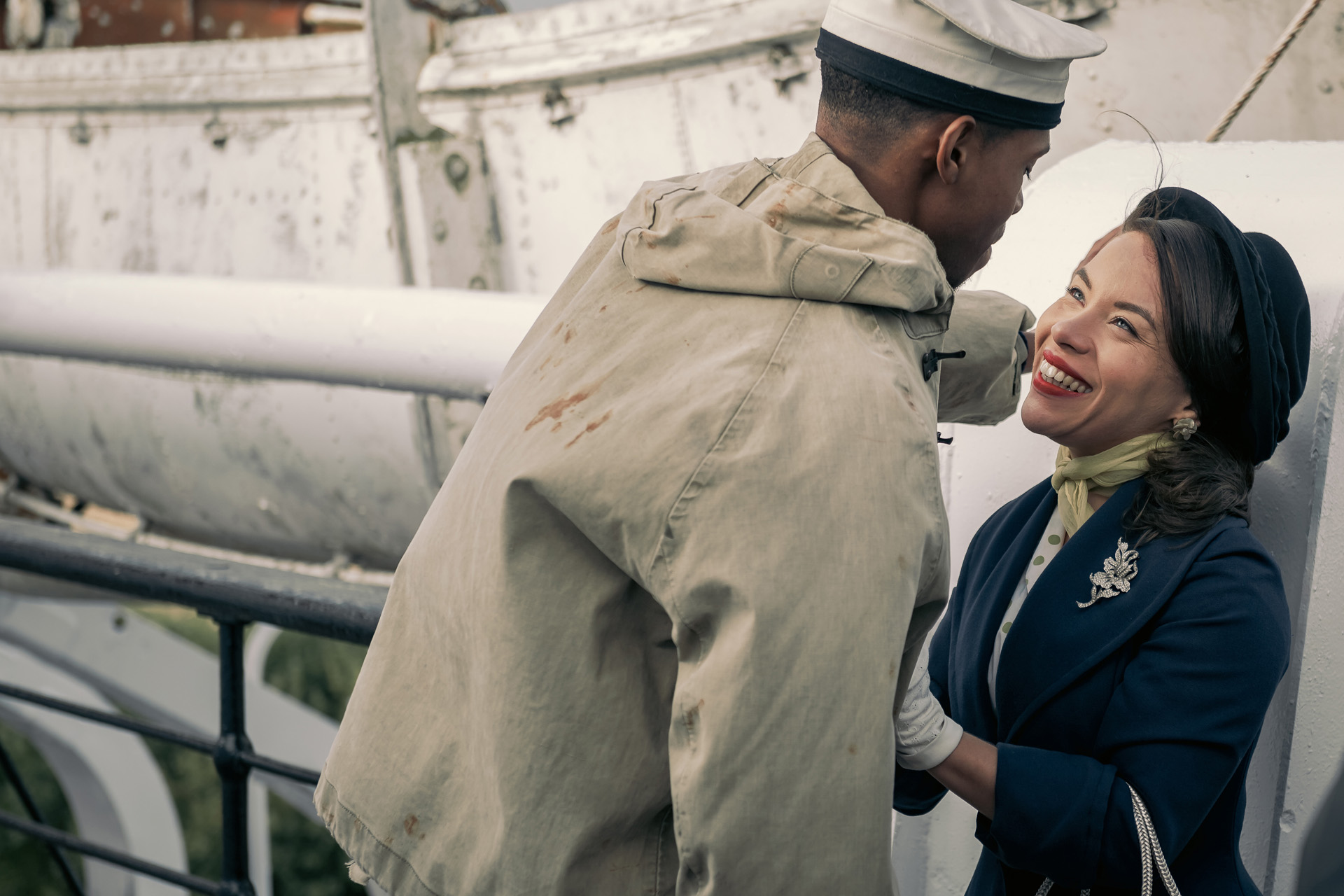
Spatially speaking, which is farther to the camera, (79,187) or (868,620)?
(79,187)

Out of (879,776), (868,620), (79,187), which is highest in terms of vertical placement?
(868,620)

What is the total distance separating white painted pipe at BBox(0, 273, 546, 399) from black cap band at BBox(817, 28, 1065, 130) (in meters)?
0.65

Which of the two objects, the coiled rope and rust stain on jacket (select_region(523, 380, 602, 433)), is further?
the coiled rope

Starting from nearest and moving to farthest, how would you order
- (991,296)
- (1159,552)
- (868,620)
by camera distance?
(868,620)
(1159,552)
(991,296)

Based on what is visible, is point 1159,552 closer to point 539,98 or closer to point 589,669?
point 589,669

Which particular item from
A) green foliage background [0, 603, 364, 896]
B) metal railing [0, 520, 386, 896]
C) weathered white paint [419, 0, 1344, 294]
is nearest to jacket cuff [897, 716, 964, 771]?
metal railing [0, 520, 386, 896]

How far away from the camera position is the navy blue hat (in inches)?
44.7

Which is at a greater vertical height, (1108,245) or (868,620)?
(1108,245)

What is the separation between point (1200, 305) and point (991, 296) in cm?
32

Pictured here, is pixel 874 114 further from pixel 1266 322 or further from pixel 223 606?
pixel 223 606

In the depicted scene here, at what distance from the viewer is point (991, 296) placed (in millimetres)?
1443

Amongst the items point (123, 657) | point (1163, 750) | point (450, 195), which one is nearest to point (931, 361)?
point (1163, 750)

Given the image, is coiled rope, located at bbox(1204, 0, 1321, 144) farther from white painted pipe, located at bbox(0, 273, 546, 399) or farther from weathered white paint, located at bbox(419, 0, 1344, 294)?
white painted pipe, located at bbox(0, 273, 546, 399)

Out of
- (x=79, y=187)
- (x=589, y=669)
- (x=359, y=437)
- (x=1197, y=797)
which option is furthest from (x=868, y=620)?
(x=79, y=187)
